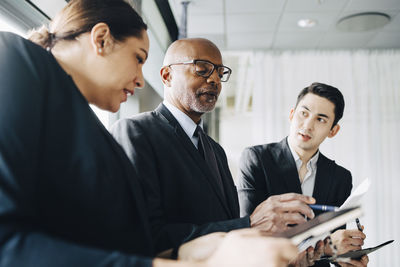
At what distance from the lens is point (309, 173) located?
202cm

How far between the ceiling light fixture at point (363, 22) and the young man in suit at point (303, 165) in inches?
72.3

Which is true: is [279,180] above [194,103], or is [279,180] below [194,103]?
below

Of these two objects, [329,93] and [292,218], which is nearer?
[292,218]

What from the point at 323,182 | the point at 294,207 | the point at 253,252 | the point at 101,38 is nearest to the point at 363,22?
the point at 323,182

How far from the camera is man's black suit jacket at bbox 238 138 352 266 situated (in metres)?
1.85

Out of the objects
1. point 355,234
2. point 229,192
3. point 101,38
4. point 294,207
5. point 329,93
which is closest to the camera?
point 101,38

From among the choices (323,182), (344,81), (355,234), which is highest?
(344,81)

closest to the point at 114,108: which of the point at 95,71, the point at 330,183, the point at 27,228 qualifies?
the point at 95,71

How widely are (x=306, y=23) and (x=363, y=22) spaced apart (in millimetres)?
633

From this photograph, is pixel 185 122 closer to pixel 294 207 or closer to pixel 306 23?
pixel 294 207

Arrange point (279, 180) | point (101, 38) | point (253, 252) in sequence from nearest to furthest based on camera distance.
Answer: point (253, 252) → point (101, 38) → point (279, 180)

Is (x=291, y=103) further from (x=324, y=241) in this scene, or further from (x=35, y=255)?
(x=35, y=255)

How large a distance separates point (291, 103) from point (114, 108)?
3.97 metres

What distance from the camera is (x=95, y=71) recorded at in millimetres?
778
